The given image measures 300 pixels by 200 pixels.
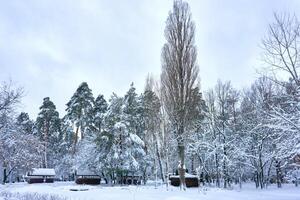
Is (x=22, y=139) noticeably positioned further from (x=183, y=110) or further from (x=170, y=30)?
(x=170, y=30)

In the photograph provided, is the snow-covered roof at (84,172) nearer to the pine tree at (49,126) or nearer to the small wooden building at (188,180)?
the small wooden building at (188,180)

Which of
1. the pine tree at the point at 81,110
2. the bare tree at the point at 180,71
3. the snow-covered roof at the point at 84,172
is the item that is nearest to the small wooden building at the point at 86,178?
the snow-covered roof at the point at 84,172

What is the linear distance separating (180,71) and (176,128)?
5.11 metres

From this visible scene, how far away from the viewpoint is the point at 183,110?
26.9 meters

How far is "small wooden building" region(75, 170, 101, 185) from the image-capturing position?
41531 millimetres

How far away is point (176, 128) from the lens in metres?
27.8

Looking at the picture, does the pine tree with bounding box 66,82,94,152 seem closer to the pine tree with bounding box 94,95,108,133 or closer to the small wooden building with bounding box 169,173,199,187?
the pine tree with bounding box 94,95,108,133

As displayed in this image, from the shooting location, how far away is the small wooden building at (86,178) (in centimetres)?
4153

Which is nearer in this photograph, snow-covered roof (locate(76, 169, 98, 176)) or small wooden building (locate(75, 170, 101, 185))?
small wooden building (locate(75, 170, 101, 185))

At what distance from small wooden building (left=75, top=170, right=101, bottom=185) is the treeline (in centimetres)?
71

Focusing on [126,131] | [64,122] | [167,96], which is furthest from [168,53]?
[64,122]

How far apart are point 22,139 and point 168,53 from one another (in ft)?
47.1

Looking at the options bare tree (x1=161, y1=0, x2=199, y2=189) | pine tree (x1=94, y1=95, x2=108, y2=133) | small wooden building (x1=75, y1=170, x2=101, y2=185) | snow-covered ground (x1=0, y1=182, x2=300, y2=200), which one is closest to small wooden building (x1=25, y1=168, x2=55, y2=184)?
pine tree (x1=94, y1=95, x2=108, y2=133)

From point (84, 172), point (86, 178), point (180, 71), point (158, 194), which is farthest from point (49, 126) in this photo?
point (158, 194)
